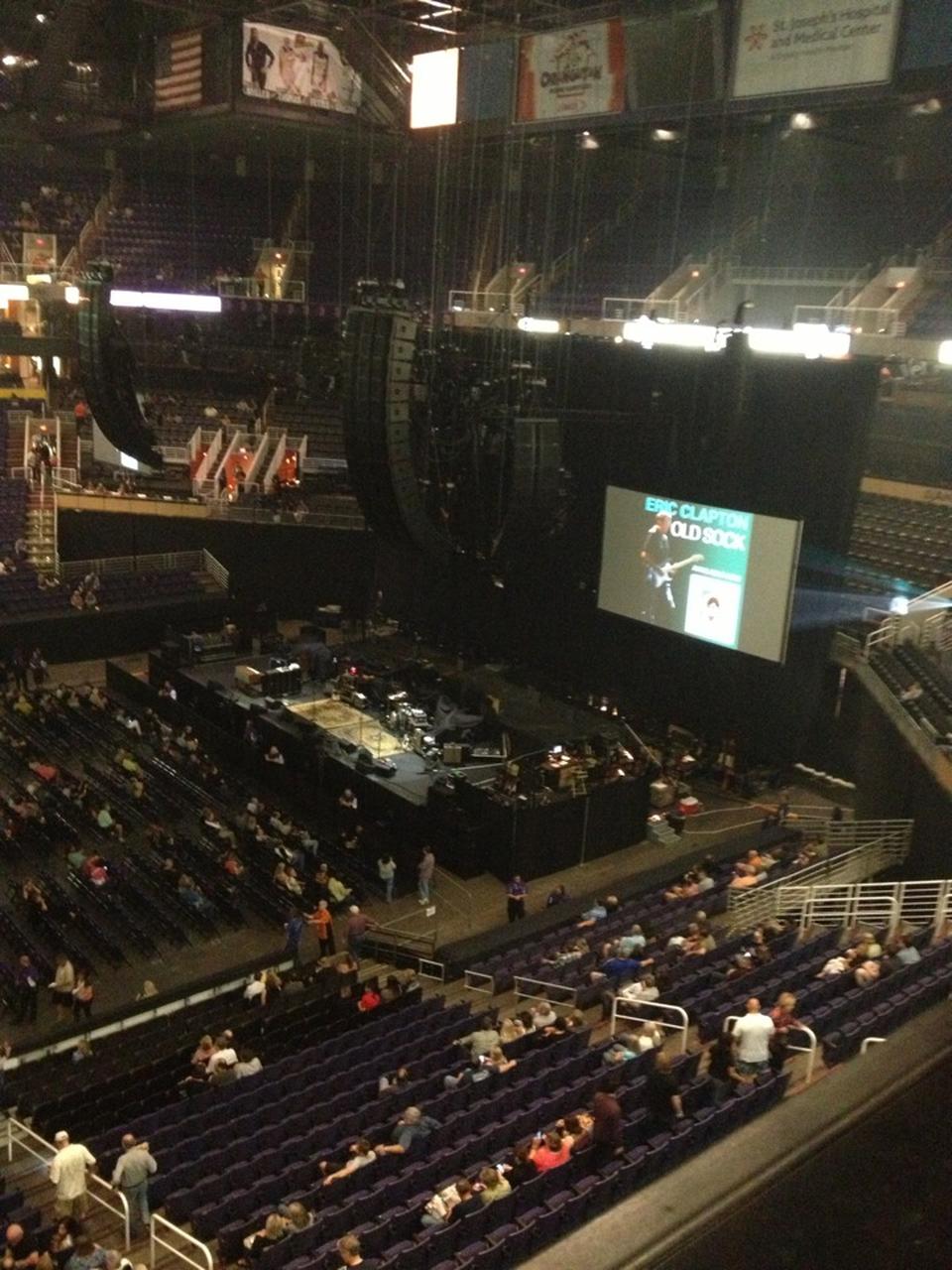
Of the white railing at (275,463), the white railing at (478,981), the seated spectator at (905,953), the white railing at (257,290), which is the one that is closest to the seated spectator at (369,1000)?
the white railing at (478,981)

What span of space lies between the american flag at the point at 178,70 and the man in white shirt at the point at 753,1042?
19.7 meters

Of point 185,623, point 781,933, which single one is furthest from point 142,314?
point 781,933

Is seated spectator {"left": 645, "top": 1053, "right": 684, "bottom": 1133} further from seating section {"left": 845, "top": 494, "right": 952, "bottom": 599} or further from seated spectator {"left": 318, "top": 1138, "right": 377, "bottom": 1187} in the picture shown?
seating section {"left": 845, "top": 494, "right": 952, "bottom": 599}

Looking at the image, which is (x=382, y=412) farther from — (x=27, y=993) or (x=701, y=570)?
(x=701, y=570)

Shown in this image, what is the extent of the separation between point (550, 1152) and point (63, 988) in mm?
6351

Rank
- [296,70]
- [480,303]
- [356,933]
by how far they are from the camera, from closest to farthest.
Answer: [356,933] → [296,70] → [480,303]

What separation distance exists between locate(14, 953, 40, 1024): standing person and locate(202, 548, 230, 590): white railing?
44.2 feet

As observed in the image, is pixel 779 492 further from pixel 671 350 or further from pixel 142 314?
pixel 142 314

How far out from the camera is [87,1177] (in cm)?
802

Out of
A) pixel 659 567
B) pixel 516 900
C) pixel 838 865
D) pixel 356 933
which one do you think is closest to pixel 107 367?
pixel 356 933

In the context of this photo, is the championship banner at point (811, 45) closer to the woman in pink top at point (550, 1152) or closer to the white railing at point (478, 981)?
the white railing at point (478, 981)

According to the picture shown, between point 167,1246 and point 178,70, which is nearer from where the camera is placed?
point 167,1246

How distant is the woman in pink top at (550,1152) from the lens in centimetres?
704

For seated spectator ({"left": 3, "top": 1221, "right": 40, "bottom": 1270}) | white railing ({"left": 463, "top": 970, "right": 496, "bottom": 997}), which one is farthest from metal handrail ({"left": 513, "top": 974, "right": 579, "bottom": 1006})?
seated spectator ({"left": 3, "top": 1221, "right": 40, "bottom": 1270})
